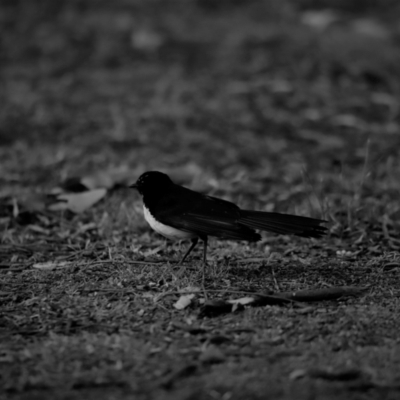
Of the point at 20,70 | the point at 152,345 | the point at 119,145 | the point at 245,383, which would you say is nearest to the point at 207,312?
the point at 152,345

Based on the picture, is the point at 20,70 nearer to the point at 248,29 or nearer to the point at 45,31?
the point at 45,31

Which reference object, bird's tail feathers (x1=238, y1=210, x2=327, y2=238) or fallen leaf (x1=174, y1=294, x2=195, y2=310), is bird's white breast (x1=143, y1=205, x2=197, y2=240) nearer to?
bird's tail feathers (x1=238, y1=210, x2=327, y2=238)

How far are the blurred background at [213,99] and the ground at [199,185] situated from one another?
37 millimetres

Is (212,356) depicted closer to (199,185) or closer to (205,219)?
(205,219)

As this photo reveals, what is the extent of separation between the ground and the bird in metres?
0.29

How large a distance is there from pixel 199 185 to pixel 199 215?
2441mm

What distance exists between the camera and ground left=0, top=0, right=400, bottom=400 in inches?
134

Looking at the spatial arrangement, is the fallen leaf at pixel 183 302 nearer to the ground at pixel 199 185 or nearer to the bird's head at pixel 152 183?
the ground at pixel 199 185

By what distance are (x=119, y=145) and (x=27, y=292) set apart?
14.0ft

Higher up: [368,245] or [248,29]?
[248,29]

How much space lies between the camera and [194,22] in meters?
12.9

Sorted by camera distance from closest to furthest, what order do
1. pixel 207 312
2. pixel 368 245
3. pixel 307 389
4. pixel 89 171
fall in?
1. pixel 307 389
2. pixel 207 312
3. pixel 368 245
4. pixel 89 171

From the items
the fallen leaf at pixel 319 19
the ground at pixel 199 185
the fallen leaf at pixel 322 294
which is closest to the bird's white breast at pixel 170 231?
the ground at pixel 199 185

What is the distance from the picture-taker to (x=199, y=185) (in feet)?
23.3
